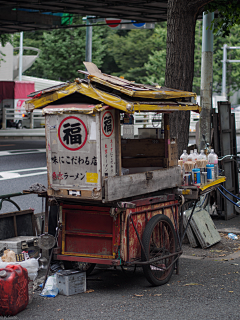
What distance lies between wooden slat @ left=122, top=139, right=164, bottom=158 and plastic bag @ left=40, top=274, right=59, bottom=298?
1.93m

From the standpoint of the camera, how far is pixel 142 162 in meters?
6.52

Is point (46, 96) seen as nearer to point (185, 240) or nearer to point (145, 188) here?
point (145, 188)

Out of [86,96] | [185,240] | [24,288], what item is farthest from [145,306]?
[185,240]

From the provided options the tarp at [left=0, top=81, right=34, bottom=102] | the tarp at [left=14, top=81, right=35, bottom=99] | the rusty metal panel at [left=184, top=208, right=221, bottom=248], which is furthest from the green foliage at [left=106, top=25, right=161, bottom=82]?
the rusty metal panel at [left=184, top=208, right=221, bottom=248]

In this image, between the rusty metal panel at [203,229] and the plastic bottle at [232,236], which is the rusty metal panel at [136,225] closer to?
the rusty metal panel at [203,229]

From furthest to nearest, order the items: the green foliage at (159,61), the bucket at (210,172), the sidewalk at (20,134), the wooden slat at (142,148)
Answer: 1. the green foliage at (159,61)
2. the sidewalk at (20,134)
3. the bucket at (210,172)
4. the wooden slat at (142,148)

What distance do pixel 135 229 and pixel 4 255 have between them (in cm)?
153

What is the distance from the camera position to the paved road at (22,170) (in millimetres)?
11119

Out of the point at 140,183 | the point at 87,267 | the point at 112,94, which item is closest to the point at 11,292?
the point at 87,267

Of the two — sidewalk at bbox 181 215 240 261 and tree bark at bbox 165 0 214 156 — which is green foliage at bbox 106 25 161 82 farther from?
sidewalk at bbox 181 215 240 261

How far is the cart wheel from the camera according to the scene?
5.44m

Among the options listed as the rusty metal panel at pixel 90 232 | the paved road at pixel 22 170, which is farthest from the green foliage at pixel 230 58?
the rusty metal panel at pixel 90 232

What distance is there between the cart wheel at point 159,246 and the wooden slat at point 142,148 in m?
1.06

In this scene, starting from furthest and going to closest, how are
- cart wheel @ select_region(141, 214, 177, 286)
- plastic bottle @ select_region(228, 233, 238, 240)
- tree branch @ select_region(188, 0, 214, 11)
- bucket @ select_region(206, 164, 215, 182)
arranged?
1. plastic bottle @ select_region(228, 233, 238, 240)
2. tree branch @ select_region(188, 0, 214, 11)
3. bucket @ select_region(206, 164, 215, 182)
4. cart wheel @ select_region(141, 214, 177, 286)
